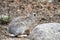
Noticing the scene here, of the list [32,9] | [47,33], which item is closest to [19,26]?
[47,33]

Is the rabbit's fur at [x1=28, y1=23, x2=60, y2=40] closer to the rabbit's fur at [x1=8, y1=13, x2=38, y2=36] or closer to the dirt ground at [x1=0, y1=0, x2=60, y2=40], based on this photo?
the rabbit's fur at [x1=8, y1=13, x2=38, y2=36]

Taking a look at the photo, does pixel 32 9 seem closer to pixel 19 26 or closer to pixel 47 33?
pixel 19 26

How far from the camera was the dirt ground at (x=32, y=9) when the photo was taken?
984 centimetres

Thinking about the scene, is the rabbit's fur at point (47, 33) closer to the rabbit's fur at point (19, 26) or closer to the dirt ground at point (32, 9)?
the rabbit's fur at point (19, 26)

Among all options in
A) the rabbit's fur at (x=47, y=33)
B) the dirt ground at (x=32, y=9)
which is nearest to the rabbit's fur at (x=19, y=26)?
the dirt ground at (x=32, y=9)

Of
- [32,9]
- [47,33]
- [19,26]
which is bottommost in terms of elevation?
[32,9]

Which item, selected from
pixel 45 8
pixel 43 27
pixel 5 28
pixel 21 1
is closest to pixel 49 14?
pixel 45 8

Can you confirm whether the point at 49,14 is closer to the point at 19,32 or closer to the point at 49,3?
the point at 49,3

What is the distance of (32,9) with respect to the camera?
10656mm

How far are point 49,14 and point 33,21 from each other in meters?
1.98

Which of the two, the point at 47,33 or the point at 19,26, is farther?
the point at 19,26

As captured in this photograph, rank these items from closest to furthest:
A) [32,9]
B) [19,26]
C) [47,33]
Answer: [47,33]
[19,26]
[32,9]

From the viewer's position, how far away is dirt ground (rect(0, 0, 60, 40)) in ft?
32.3

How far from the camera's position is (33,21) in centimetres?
859
